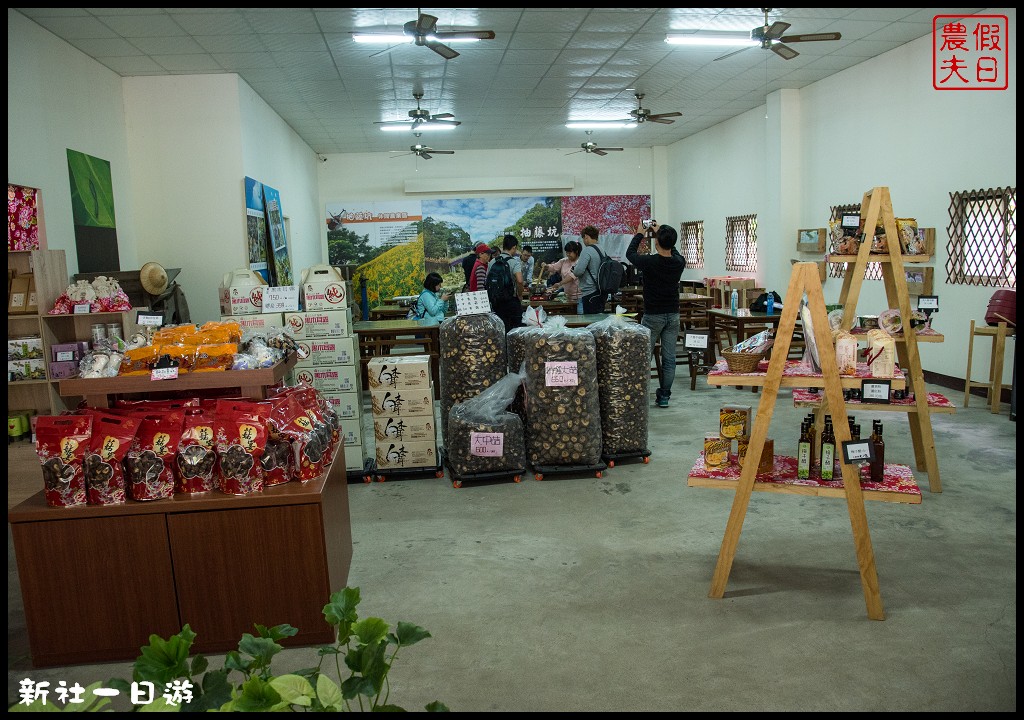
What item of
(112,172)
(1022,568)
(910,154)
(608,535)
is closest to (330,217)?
(112,172)

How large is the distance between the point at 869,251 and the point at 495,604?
105 inches

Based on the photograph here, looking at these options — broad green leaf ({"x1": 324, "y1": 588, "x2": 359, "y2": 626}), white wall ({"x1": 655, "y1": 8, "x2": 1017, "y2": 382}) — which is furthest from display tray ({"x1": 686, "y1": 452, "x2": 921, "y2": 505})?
white wall ({"x1": 655, "y1": 8, "x2": 1017, "y2": 382})

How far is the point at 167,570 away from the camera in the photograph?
2764 mm

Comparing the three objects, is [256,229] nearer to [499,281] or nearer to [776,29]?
[499,281]

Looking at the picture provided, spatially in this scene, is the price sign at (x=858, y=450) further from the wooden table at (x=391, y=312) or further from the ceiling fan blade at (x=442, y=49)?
the wooden table at (x=391, y=312)

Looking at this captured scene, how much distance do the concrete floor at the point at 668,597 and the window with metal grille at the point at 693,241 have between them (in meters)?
9.96

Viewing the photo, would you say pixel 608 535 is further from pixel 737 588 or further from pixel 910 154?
pixel 910 154

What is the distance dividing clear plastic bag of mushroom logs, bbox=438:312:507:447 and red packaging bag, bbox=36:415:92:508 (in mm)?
2366

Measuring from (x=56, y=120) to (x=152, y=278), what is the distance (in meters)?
1.41

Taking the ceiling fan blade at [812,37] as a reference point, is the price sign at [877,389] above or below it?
below

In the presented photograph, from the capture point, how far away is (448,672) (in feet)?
8.71

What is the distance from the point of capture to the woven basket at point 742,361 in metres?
3.09

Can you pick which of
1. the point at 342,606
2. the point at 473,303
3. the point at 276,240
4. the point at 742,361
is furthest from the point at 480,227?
the point at 342,606

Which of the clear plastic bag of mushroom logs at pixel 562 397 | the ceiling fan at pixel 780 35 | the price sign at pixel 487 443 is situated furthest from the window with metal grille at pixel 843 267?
the price sign at pixel 487 443
